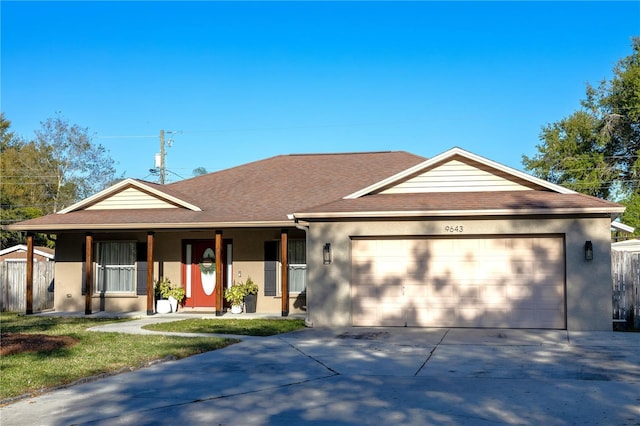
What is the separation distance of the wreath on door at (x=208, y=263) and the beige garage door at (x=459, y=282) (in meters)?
6.21

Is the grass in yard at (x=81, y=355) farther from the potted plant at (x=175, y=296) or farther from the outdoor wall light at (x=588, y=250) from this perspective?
the outdoor wall light at (x=588, y=250)

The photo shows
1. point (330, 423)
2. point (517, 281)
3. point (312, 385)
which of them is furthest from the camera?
point (517, 281)

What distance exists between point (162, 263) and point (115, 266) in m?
1.55

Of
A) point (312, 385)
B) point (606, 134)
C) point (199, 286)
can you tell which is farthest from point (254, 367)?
point (606, 134)

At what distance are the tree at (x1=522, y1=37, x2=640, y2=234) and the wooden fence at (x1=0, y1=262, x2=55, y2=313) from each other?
33.0 meters

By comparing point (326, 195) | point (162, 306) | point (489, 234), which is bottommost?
point (162, 306)

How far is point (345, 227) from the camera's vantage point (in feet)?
56.0

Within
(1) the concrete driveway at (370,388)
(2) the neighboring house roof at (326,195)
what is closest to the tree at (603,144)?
(2) the neighboring house roof at (326,195)

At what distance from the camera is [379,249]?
1709 centimetres

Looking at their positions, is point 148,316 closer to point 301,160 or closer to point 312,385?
point 301,160

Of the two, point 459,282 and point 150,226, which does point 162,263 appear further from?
point 459,282

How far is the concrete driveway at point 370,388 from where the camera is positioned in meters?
7.97

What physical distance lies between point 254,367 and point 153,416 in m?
3.27

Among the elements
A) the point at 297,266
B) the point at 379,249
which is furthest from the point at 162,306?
the point at 379,249
